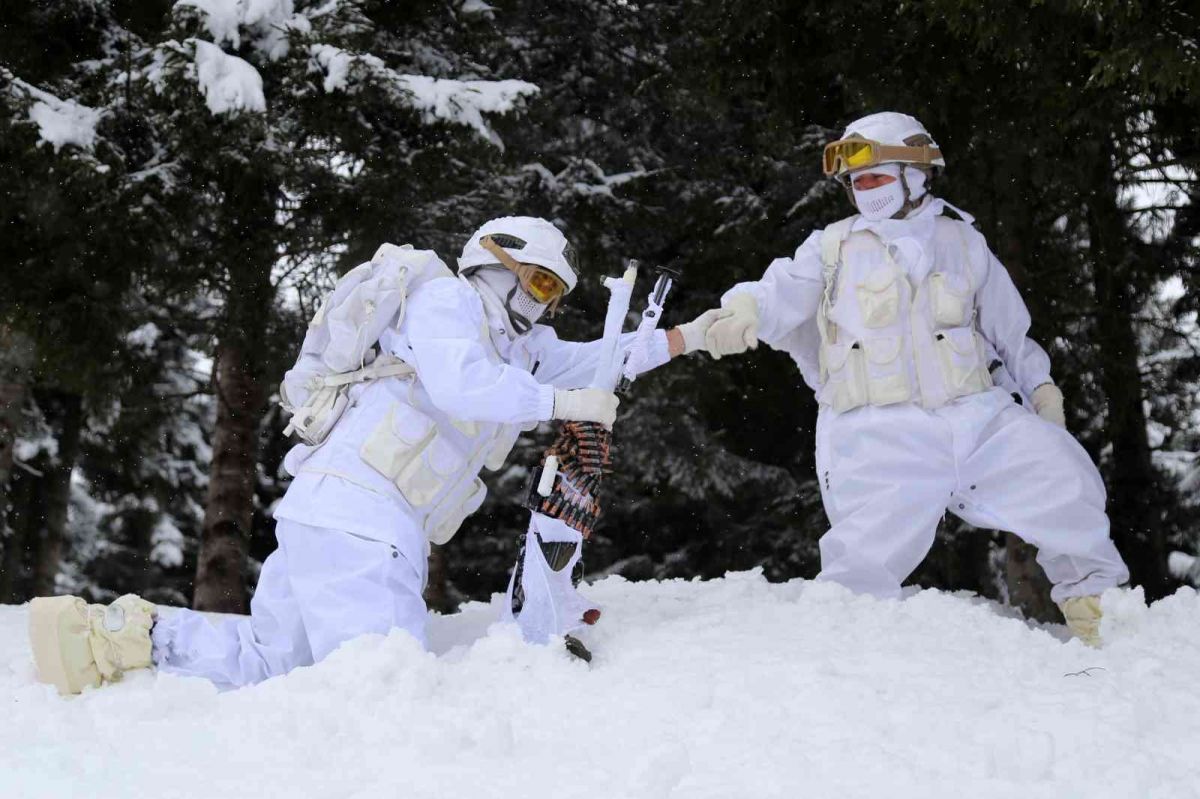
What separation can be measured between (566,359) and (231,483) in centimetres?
464

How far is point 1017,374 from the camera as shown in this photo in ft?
16.5

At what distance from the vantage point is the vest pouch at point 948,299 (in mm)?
4758

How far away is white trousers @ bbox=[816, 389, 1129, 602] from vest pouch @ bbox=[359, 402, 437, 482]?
169 cm

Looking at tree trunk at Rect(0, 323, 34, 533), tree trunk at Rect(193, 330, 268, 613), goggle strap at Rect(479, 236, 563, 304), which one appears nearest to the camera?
goggle strap at Rect(479, 236, 563, 304)

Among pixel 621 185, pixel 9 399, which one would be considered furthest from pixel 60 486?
pixel 621 185

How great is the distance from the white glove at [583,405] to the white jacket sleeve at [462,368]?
0.11 ft

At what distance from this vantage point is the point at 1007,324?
198 inches

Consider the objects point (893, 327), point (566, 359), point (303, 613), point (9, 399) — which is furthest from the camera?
point (9, 399)

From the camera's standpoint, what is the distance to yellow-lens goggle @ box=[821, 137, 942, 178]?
480 centimetres

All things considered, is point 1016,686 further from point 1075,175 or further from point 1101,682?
point 1075,175

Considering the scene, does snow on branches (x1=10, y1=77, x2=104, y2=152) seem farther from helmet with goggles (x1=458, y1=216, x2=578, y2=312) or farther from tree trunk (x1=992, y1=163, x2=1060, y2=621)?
tree trunk (x1=992, y1=163, x2=1060, y2=621)

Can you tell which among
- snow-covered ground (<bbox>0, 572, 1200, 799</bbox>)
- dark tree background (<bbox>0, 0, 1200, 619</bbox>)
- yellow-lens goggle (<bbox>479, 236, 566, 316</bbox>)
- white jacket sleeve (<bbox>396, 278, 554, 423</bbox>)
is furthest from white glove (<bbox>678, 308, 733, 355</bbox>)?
dark tree background (<bbox>0, 0, 1200, 619</bbox>)

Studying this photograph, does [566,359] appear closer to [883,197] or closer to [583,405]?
[583,405]

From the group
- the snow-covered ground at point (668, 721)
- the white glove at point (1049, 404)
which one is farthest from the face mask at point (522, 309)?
the white glove at point (1049, 404)
